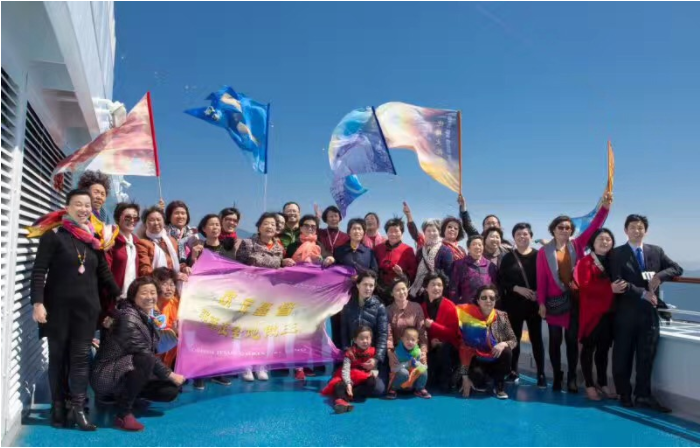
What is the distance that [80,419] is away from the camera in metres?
4.14

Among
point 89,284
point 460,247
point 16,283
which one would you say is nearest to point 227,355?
point 89,284

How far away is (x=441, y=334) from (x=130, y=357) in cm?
323

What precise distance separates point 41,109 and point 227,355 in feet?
10.5

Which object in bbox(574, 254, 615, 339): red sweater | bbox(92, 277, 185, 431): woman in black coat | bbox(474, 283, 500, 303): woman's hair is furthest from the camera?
bbox(474, 283, 500, 303): woman's hair

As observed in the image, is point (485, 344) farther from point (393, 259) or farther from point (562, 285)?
point (393, 259)

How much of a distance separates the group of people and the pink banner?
0.19 meters

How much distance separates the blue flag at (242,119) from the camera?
7727 millimetres

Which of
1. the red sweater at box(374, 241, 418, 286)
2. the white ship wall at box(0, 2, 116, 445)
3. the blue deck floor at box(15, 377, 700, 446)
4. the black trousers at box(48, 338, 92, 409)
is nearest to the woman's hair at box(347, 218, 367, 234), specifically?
the red sweater at box(374, 241, 418, 286)

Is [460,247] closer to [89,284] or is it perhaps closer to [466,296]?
[466,296]

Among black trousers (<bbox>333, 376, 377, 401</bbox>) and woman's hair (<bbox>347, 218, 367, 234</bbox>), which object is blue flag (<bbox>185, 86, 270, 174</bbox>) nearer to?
woman's hair (<bbox>347, 218, 367, 234</bbox>)

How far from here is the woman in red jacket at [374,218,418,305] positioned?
6102mm

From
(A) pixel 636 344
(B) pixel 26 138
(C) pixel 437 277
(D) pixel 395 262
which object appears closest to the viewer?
(B) pixel 26 138

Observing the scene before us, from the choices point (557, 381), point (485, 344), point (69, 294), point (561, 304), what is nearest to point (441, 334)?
point (485, 344)

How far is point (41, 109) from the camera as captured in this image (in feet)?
16.6
